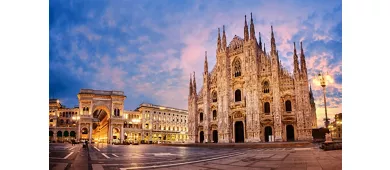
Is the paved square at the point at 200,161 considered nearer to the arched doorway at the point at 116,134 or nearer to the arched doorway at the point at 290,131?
the arched doorway at the point at 116,134

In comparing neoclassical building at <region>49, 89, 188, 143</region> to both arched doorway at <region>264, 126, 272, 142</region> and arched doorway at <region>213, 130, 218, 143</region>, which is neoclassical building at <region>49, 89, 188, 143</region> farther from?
arched doorway at <region>264, 126, 272, 142</region>

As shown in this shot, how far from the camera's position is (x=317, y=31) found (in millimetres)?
5574

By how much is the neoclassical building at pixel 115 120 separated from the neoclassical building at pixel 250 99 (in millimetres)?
2563

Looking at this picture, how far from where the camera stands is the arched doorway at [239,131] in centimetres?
2031

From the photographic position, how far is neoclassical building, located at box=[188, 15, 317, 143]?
17547 millimetres

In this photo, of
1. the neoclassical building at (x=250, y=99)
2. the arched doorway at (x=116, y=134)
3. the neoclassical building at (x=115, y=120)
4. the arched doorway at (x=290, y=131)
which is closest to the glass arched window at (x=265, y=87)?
the neoclassical building at (x=250, y=99)

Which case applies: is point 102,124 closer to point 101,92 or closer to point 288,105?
point 288,105

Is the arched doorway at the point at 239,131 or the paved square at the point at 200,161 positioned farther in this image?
the arched doorway at the point at 239,131

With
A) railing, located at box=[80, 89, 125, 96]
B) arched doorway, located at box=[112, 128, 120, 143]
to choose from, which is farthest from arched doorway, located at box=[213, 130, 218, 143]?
railing, located at box=[80, 89, 125, 96]

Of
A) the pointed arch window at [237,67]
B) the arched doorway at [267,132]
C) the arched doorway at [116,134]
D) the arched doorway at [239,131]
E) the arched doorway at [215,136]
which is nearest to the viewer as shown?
the arched doorway at [116,134]

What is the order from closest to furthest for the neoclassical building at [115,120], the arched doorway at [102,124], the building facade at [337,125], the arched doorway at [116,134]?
the building facade at [337,125] < the neoclassical building at [115,120] < the arched doorway at [116,134] < the arched doorway at [102,124]

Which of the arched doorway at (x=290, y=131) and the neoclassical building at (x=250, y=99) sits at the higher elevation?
the neoclassical building at (x=250, y=99)

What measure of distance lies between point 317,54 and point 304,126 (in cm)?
1270
